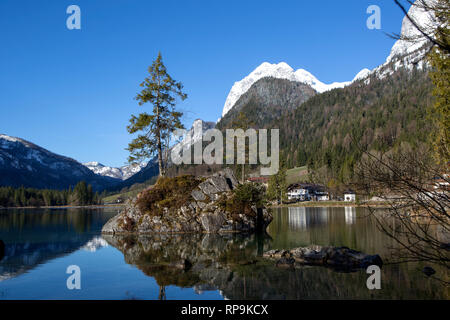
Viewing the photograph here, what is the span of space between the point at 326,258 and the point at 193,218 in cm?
1823

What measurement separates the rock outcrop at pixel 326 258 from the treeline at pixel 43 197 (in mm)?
186322

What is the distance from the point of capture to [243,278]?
14188 millimetres

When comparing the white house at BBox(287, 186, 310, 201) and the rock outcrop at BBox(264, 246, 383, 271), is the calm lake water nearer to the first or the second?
the rock outcrop at BBox(264, 246, 383, 271)

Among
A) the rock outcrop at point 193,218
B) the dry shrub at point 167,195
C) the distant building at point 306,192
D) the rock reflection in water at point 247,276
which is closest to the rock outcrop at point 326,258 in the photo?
the rock reflection in water at point 247,276

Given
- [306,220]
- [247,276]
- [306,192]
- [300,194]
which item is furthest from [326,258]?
[306,192]

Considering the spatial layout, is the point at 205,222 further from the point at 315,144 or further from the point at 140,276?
the point at 315,144

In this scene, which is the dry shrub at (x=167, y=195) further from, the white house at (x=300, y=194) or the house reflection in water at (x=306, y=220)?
the white house at (x=300, y=194)

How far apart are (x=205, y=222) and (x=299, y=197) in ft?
365

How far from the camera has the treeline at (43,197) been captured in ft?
566

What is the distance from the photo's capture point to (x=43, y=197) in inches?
7343

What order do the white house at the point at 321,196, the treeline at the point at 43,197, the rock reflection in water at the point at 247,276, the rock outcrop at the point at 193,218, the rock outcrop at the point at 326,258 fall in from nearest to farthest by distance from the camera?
1. the rock reflection in water at the point at 247,276
2. the rock outcrop at the point at 326,258
3. the rock outcrop at the point at 193,218
4. the white house at the point at 321,196
5. the treeline at the point at 43,197

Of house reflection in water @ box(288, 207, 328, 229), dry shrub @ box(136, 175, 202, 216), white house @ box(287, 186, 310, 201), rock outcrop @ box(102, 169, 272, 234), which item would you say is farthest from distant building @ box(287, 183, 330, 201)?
dry shrub @ box(136, 175, 202, 216)

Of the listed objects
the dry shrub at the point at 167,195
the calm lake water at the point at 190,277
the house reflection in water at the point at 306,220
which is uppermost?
the dry shrub at the point at 167,195

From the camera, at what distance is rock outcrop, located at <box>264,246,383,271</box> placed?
16.6 meters
